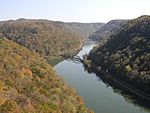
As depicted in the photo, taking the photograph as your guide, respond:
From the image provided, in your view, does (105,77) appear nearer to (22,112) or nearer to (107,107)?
(107,107)

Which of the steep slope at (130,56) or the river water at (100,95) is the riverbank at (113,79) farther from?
the river water at (100,95)

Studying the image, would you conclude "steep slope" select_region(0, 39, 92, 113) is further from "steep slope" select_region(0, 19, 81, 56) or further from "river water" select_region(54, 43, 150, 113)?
"steep slope" select_region(0, 19, 81, 56)

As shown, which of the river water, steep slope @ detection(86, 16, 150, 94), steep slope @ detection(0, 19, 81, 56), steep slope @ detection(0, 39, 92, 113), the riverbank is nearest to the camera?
steep slope @ detection(0, 39, 92, 113)

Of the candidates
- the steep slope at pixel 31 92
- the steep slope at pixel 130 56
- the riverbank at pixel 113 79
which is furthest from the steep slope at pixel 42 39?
the steep slope at pixel 31 92

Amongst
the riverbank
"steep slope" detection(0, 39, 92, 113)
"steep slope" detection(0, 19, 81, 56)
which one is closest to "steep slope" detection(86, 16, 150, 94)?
the riverbank

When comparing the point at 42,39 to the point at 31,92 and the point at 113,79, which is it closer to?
the point at 113,79
